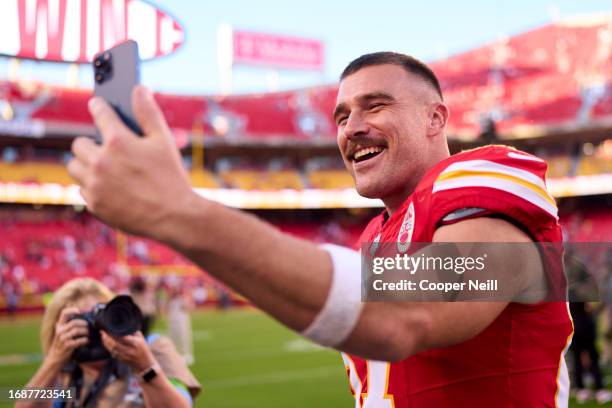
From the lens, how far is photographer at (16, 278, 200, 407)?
8.27 ft

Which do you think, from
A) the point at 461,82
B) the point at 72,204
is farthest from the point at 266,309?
the point at 461,82

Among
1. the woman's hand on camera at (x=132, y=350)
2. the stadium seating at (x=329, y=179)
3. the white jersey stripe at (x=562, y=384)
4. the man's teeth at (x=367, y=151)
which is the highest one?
the stadium seating at (x=329, y=179)

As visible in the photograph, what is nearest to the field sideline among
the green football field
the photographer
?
the green football field

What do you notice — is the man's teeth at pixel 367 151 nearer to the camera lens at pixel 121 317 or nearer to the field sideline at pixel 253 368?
the camera lens at pixel 121 317

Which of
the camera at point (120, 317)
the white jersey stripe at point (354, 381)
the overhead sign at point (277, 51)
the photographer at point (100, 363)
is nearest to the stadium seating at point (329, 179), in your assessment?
the overhead sign at point (277, 51)

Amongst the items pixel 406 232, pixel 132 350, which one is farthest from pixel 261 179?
pixel 406 232

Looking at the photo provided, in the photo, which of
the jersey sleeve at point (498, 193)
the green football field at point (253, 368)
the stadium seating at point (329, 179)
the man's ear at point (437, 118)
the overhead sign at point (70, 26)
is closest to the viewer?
the jersey sleeve at point (498, 193)

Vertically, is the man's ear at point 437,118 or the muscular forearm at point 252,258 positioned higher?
the man's ear at point 437,118

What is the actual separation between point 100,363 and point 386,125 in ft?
6.46

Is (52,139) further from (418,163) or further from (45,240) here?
(418,163)

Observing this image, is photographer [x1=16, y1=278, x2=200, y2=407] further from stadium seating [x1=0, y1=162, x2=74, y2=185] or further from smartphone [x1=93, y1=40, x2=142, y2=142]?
stadium seating [x1=0, y1=162, x2=74, y2=185]

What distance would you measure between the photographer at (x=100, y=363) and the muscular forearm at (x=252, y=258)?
1.73 metres

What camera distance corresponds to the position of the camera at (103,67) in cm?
105

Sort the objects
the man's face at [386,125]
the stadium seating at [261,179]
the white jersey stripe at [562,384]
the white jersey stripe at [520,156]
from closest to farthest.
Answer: the white jersey stripe at [520,156]
the white jersey stripe at [562,384]
the man's face at [386,125]
the stadium seating at [261,179]
